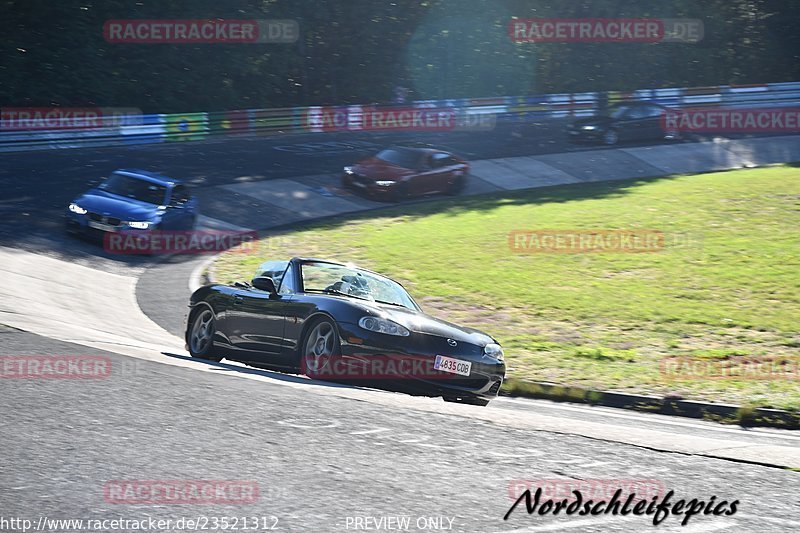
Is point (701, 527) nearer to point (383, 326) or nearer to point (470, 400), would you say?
point (383, 326)

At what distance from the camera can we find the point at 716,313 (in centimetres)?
1523

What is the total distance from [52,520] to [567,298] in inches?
478

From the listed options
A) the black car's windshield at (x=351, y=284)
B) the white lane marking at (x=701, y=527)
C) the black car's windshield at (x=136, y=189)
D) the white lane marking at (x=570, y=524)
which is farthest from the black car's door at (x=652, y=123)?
the white lane marking at (x=570, y=524)

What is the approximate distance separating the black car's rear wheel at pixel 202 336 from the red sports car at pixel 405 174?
1484 cm

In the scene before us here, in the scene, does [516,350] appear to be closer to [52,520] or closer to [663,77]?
[52,520]

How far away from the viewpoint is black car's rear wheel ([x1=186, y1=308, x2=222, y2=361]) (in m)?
11.4

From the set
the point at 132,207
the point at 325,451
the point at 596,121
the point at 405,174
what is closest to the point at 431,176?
the point at 405,174

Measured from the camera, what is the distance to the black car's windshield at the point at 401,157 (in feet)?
88.2

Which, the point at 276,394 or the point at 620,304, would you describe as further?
the point at 620,304

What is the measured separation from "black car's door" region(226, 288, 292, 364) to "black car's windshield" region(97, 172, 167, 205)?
9910 millimetres

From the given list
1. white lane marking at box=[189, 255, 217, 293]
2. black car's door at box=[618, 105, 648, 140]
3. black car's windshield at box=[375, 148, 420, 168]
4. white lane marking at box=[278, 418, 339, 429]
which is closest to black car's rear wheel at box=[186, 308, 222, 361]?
white lane marking at box=[278, 418, 339, 429]

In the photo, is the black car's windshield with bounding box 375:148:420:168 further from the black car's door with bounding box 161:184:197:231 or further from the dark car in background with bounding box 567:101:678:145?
the dark car in background with bounding box 567:101:678:145

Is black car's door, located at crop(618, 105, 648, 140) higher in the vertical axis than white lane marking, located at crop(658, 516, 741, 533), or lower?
higher

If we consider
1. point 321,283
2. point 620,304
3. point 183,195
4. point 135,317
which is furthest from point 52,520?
point 183,195
